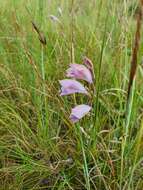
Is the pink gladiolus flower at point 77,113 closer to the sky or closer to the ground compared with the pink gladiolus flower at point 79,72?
closer to the ground

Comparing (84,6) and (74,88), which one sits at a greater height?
(74,88)

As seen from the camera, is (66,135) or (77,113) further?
(66,135)

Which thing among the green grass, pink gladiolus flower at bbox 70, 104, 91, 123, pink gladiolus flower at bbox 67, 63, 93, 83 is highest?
pink gladiolus flower at bbox 67, 63, 93, 83

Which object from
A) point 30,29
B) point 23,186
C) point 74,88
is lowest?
point 23,186

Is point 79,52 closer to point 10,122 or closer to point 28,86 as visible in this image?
point 28,86

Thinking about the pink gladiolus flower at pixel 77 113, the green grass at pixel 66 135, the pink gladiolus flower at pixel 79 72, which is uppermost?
the pink gladiolus flower at pixel 79 72

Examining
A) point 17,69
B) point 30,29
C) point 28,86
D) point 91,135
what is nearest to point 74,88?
point 91,135

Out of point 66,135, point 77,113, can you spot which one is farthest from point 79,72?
point 66,135

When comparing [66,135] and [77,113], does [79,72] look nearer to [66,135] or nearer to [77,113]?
[77,113]

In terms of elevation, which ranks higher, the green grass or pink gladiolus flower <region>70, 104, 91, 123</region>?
pink gladiolus flower <region>70, 104, 91, 123</region>

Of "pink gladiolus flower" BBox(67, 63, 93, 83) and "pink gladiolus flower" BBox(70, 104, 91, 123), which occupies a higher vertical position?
"pink gladiolus flower" BBox(67, 63, 93, 83)

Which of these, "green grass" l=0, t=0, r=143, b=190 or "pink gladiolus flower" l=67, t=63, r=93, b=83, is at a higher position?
"pink gladiolus flower" l=67, t=63, r=93, b=83
